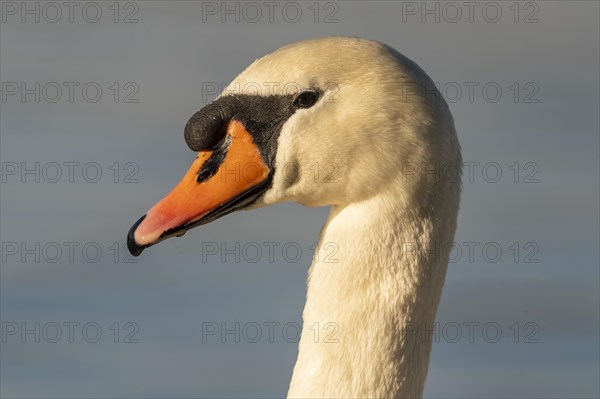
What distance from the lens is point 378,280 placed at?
189 inches

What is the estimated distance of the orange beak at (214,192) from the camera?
5059mm

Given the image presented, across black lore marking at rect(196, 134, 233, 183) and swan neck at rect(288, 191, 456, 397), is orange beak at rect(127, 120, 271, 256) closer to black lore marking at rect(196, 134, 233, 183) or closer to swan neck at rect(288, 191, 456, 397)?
black lore marking at rect(196, 134, 233, 183)

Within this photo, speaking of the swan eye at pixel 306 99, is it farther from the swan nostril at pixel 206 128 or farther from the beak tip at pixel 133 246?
the beak tip at pixel 133 246

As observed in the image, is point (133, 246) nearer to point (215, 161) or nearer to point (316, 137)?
point (215, 161)

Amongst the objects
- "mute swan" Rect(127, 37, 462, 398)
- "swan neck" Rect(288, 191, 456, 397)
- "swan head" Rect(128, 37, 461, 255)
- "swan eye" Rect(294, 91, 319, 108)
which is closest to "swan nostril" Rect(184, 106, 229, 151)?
"swan head" Rect(128, 37, 461, 255)

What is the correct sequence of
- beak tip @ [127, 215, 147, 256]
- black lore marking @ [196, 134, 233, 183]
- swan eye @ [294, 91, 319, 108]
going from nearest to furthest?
swan eye @ [294, 91, 319, 108], beak tip @ [127, 215, 147, 256], black lore marking @ [196, 134, 233, 183]

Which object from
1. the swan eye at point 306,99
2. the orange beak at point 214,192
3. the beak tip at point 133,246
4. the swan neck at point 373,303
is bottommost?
the swan neck at point 373,303

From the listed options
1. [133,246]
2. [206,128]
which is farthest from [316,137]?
[133,246]

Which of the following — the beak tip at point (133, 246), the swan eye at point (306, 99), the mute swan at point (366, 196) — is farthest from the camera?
the beak tip at point (133, 246)

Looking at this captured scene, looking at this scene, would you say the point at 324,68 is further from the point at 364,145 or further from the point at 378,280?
Answer: the point at 378,280

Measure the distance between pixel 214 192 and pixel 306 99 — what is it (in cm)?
53

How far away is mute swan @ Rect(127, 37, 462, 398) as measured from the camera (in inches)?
187

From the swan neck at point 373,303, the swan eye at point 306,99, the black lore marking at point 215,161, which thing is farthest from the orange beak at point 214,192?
the swan neck at point 373,303

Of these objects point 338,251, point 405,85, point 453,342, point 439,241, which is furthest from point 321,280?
point 453,342
